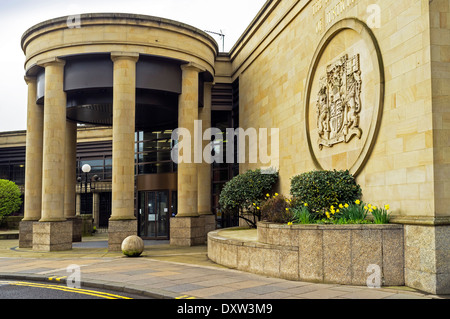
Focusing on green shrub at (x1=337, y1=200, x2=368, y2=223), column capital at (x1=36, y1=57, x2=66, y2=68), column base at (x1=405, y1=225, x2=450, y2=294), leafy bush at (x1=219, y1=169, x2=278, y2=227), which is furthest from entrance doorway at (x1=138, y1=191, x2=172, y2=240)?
column base at (x1=405, y1=225, x2=450, y2=294)

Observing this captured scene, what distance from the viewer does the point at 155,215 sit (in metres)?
28.7

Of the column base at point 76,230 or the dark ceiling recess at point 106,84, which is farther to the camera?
the column base at point 76,230

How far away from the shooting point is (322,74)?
54.7ft

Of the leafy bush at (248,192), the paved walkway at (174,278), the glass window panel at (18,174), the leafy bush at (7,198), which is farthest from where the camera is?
the glass window panel at (18,174)

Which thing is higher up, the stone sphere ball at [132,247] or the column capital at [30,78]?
the column capital at [30,78]

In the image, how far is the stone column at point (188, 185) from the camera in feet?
77.3

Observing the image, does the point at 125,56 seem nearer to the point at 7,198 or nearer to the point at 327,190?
the point at 327,190

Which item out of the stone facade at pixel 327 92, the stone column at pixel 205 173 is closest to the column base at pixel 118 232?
the stone facade at pixel 327 92

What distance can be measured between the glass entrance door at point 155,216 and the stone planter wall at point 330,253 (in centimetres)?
1563

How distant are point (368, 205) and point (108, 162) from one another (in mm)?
35868

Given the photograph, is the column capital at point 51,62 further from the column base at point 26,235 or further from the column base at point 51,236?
the column base at point 26,235

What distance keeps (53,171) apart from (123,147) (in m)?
3.73

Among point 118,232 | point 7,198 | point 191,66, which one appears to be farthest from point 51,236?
point 7,198
